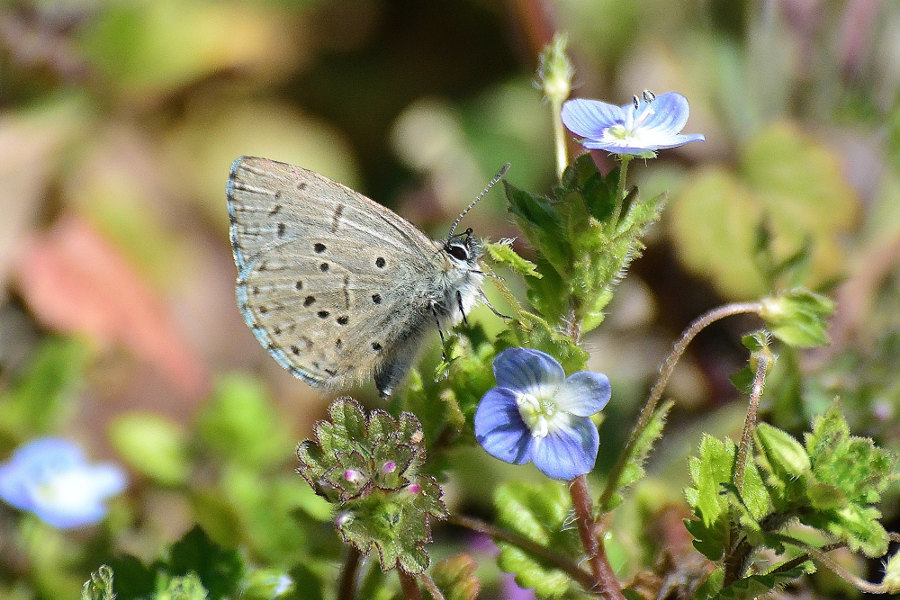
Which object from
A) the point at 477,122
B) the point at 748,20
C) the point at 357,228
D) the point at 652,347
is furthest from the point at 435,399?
the point at 748,20

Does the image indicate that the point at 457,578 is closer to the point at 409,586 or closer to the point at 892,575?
the point at 409,586

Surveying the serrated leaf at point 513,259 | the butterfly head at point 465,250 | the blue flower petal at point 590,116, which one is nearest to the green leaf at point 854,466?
the serrated leaf at point 513,259

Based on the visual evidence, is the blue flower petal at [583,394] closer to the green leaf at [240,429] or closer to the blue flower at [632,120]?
the blue flower at [632,120]

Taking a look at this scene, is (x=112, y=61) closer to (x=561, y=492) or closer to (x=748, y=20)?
(x=748, y=20)

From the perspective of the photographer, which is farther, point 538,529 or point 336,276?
point 336,276

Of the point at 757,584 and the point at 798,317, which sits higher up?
the point at 798,317

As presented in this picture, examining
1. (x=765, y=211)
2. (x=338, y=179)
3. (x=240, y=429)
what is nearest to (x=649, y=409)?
(x=240, y=429)

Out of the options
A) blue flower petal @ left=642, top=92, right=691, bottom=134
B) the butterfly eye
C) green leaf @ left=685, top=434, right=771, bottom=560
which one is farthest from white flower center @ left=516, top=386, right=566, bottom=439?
the butterfly eye
